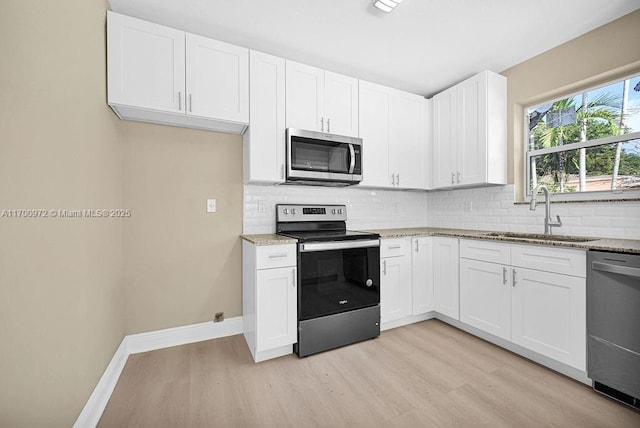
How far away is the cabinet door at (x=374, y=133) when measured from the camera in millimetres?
2834

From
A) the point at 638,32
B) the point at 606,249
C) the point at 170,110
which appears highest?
the point at 638,32

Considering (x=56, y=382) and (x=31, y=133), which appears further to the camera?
(x=56, y=382)

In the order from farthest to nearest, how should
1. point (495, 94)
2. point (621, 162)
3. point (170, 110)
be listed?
Result: point (495, 94)
point (621, 162)
point (170, 110)

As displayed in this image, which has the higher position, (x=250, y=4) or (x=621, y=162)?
(x=250, y=4)

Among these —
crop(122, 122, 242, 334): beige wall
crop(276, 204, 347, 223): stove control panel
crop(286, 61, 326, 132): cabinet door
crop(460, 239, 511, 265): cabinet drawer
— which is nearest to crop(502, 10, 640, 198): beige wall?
crop(460, 239, 511, 265): cabinet drawer

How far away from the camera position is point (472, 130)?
2.79 meters

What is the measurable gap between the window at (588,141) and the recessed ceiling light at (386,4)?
1.85 m

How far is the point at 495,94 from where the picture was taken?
2719mm

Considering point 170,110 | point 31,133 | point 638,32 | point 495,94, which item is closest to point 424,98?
point 495,94

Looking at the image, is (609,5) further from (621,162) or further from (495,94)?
(621,162)

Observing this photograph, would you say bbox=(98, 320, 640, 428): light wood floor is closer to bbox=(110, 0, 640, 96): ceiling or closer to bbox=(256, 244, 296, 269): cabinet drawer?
bbox=(256, 244, 296, 269): cabinet drawer

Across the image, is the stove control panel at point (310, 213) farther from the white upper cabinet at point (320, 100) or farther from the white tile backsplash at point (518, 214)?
the white tile backsplash at point (518, 214)

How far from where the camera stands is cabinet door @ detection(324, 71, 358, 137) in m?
2.62

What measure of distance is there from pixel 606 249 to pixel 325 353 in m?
2.01
